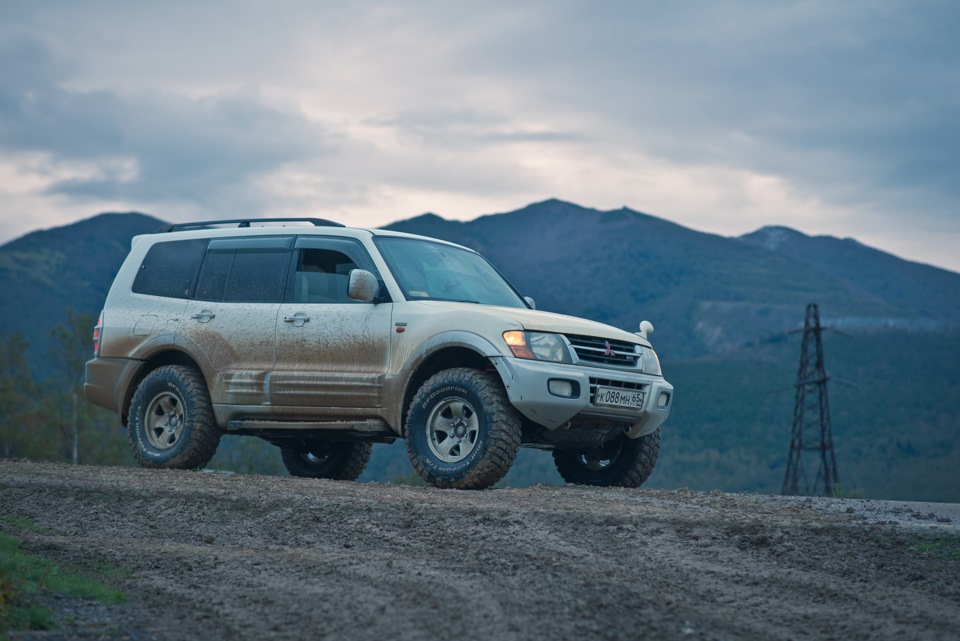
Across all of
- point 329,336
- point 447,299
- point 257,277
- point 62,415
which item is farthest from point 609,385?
point 62,415

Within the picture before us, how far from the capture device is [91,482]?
924 cm

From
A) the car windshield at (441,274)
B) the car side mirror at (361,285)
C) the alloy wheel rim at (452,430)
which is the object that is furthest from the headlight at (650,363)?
the car side mirror at (361,285)

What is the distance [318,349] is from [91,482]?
203cm

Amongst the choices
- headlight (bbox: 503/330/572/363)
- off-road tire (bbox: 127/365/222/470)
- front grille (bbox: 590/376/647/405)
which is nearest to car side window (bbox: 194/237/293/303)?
off-road tire (bbox: 127/365/222/470)

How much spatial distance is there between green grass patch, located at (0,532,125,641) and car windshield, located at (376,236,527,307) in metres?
3.94

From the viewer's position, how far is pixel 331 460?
12.3 meters

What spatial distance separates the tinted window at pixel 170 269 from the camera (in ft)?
36.6

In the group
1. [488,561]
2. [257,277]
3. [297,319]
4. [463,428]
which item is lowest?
[488,561]

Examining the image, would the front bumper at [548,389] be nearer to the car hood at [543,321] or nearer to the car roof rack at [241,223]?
the car hood at [543,321]

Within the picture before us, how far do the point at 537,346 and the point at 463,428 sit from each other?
2.77 feet

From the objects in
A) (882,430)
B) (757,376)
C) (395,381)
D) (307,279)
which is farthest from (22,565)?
(757,376)

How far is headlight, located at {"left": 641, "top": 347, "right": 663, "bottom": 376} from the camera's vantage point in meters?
9.76

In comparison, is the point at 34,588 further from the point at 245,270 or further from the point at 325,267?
the point at 245,270

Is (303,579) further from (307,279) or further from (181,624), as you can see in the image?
(307,279)
